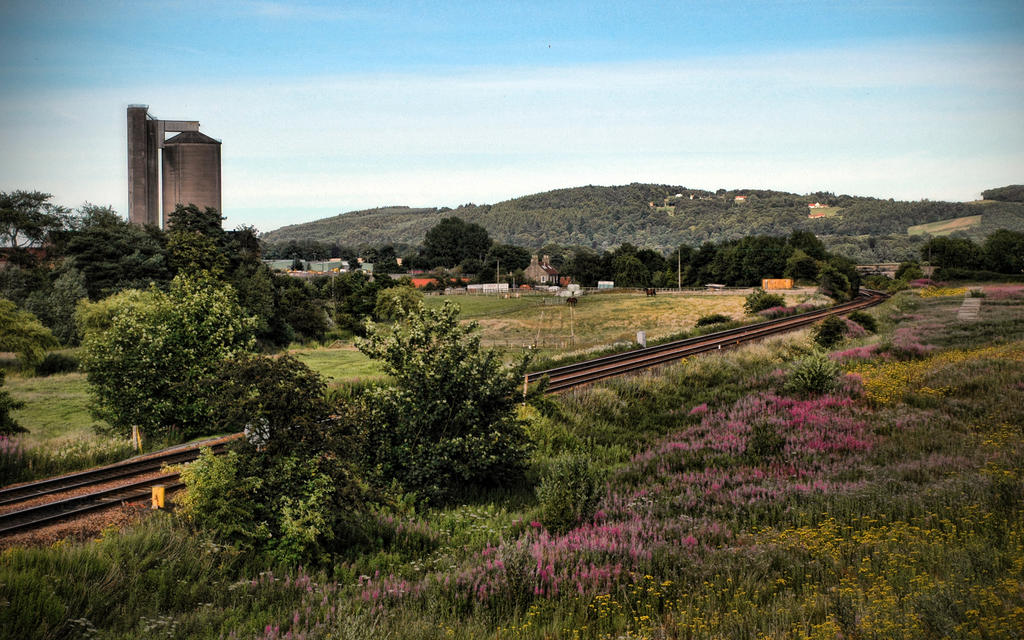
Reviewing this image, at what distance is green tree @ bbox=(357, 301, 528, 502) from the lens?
47.3 ft

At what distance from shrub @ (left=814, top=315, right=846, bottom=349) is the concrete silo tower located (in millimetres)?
89013

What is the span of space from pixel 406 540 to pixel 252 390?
3750 mm

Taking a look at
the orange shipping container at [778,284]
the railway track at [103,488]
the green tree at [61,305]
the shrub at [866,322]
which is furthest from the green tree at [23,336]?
the orange shipping container at [778,284]

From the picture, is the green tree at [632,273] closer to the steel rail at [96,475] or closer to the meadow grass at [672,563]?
the meadow grass at [672,563]

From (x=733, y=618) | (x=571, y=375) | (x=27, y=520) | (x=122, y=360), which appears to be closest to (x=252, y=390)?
(x=27, y=520)

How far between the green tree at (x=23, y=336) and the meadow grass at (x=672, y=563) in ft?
132

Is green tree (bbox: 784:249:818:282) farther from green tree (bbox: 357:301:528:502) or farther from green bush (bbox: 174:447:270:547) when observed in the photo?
green bush (bbox: 174:447:270:547)

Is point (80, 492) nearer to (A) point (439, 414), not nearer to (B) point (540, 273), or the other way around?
(A) point (439, 414)

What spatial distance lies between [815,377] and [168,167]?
10375cm

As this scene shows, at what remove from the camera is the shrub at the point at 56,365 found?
45625mm

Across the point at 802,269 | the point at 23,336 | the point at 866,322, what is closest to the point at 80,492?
the point at 23,336

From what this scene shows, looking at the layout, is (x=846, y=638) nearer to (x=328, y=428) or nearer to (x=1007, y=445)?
(x=328, y=428)

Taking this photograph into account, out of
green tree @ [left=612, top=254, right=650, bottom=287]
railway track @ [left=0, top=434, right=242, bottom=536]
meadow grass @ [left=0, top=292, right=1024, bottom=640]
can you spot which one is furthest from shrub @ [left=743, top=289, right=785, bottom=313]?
green tree @ [left=612, top=254, right=650, bottom=287]

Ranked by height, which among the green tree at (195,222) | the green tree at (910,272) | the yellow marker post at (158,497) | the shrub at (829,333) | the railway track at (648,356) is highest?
the green tree at (195,222)
